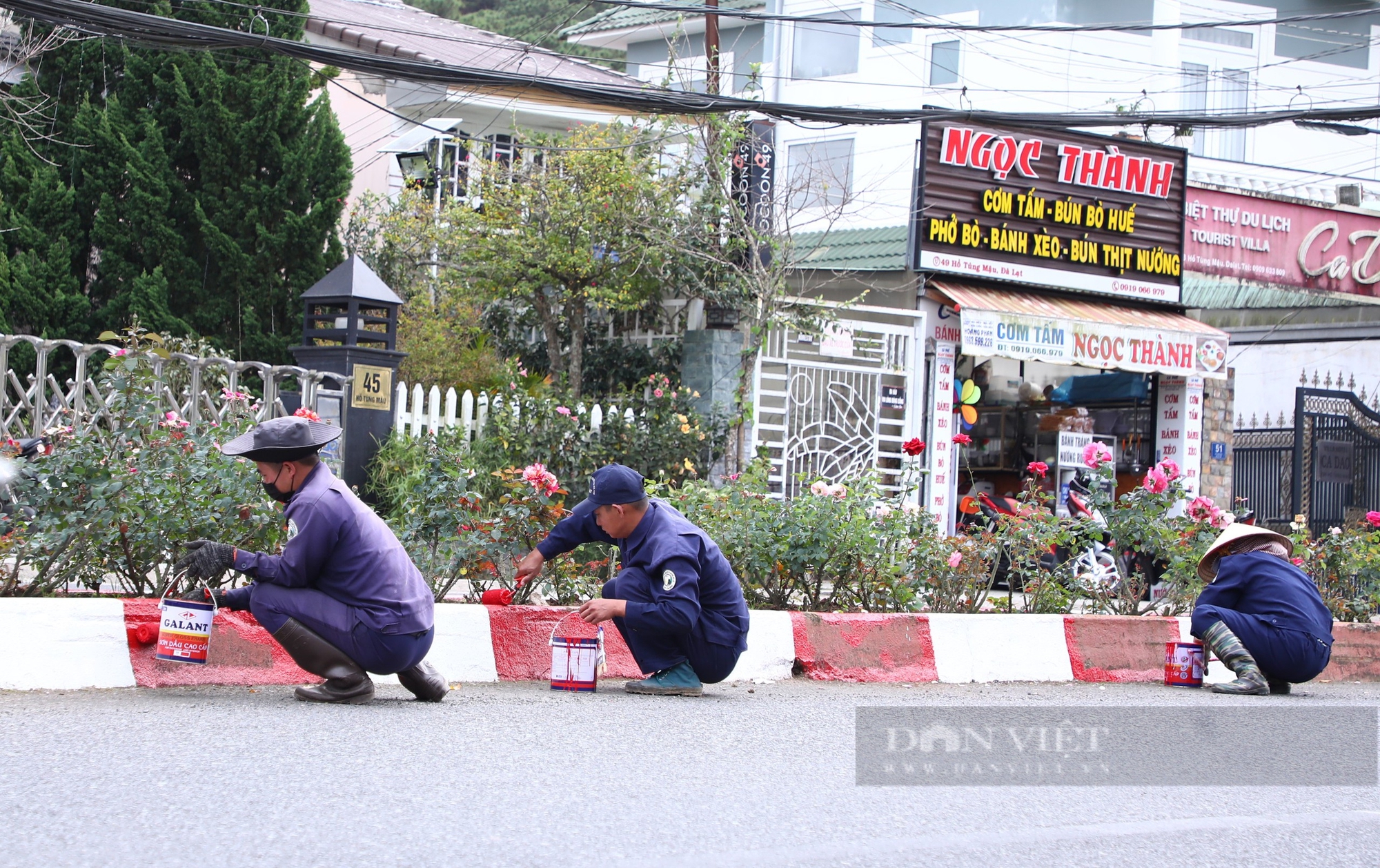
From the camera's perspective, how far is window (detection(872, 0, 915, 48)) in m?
24.6

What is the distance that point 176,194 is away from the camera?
15211 millimetres

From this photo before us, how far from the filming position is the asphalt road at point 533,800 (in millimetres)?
3783

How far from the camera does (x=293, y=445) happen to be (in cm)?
584

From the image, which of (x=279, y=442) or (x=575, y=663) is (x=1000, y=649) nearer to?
(x=575, y=663)

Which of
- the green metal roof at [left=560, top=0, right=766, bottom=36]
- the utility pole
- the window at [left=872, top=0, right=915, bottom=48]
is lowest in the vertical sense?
the utility pole

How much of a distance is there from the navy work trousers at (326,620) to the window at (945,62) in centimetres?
2093

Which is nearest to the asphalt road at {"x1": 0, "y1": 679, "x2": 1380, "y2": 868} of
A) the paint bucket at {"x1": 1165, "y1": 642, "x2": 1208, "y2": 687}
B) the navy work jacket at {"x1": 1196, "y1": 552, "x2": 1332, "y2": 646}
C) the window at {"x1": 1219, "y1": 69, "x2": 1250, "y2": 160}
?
the navy work jacket at {"x1": 1196, "y1": 552, "x2": 1332, "y2": 646}

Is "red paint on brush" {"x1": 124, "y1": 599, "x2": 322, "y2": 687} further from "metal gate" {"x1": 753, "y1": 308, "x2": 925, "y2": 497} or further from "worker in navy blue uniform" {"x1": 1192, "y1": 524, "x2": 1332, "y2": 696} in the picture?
"metal gate" {"x1": 753, "y1": 308, "x2": 925, "y2": 497}

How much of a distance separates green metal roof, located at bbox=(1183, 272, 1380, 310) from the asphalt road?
13149 millimetres

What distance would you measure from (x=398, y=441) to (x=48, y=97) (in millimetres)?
6423

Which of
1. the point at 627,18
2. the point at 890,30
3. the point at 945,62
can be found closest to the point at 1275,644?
the point at 945,62

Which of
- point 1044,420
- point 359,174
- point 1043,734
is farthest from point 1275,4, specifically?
point 1043,734

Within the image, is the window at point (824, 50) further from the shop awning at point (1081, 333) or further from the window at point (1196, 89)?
the shop awning at point (1081, 333)

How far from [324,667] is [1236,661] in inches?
212
